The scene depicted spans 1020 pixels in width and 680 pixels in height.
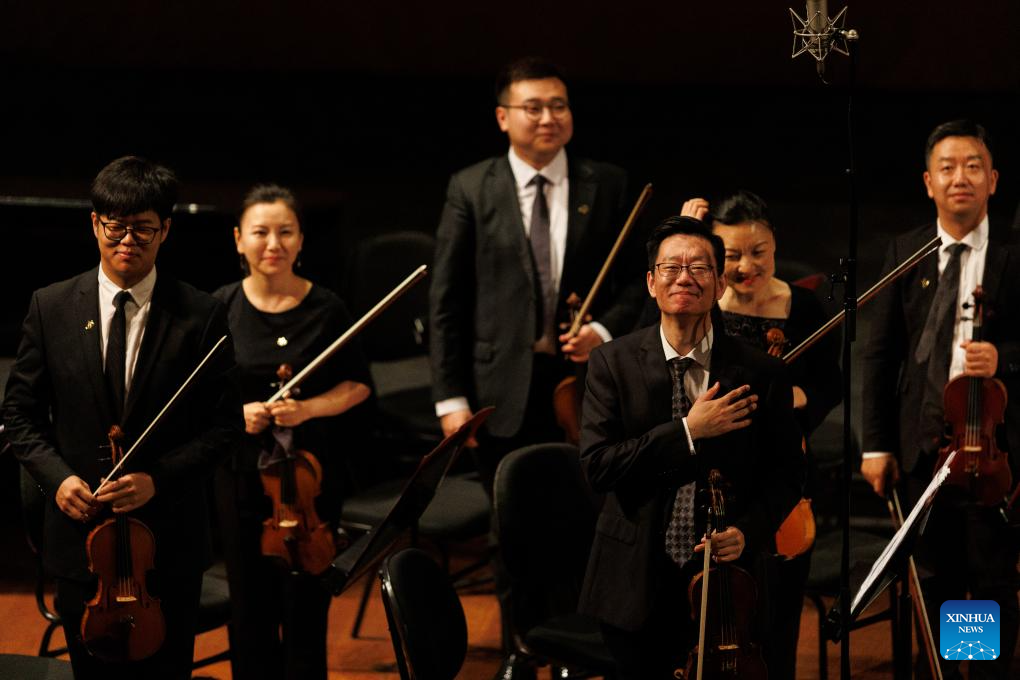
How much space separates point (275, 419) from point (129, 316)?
1.94ft

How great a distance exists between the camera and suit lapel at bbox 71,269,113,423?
2.88m

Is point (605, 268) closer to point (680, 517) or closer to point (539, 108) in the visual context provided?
point (539, 108)

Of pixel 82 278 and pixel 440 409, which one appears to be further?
pixel 440 409

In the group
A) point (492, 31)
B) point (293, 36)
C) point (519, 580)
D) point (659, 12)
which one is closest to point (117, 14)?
point (293, 36)

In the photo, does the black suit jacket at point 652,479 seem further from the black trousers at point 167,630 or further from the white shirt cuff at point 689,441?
the black trousers at point 167,630

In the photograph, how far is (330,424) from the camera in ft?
11.7

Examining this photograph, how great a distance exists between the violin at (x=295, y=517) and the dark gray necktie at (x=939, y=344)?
144 centimetres

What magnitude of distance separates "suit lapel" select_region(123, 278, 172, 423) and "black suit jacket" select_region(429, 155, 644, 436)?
0.98 m

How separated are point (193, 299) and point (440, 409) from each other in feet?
3.14

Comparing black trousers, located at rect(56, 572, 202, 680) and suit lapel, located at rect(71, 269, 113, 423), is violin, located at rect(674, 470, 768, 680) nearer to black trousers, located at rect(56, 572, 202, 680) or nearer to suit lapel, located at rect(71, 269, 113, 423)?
black trousers, located at rect(56, 572, 202, 680)

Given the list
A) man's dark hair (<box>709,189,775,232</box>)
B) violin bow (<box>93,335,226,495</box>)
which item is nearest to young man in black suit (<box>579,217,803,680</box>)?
man's dark hair (<box>709,189,775,232</box>)

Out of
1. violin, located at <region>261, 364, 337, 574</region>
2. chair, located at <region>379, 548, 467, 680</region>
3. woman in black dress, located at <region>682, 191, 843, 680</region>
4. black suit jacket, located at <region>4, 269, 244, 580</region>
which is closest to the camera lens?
chair, located at <region>379, 548, 467, 680</region>

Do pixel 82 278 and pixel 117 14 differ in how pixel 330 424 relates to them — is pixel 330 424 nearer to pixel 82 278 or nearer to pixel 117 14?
pixel 82 278

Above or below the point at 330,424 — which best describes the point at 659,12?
above
